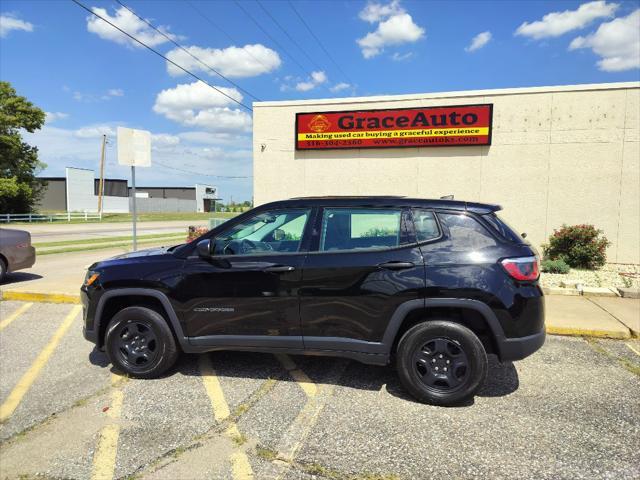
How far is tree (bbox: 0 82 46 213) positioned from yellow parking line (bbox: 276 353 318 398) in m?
38.1

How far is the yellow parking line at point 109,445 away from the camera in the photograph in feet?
8.78

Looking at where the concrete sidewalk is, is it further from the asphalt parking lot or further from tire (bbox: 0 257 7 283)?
the asphalt parking lot

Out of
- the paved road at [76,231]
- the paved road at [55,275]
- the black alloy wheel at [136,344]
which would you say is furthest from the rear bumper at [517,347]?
the paved road at [76,231]

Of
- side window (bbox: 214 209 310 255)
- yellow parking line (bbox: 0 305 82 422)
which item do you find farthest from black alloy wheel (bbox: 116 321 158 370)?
side window (bbox: 214 209 310 255)

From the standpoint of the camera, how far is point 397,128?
36.0ft

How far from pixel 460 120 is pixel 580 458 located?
29.7 ft

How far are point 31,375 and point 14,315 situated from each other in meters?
2.82

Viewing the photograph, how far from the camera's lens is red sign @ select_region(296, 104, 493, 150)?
10.5 m

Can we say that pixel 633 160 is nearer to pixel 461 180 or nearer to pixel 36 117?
pixel 461 180

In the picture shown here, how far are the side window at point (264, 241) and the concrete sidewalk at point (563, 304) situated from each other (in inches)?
148

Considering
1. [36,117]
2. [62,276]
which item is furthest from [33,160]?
[62,276]

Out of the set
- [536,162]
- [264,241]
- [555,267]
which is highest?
[536,162]

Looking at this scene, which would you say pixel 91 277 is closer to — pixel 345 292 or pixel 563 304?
pixel 345 292

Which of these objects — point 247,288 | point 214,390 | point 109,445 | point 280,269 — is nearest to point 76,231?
point 214,390
